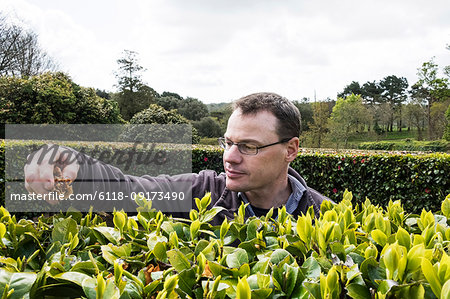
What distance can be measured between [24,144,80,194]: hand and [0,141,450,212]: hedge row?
6060 mm

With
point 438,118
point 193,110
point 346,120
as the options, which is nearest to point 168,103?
point 193,110

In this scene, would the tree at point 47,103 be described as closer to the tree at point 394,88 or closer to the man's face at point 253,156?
the man's face at point 253,156

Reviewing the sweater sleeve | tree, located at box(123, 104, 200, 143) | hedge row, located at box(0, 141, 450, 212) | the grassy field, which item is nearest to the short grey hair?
the sweater sleeve

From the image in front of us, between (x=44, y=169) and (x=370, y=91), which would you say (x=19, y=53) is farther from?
(x=370, y=91)

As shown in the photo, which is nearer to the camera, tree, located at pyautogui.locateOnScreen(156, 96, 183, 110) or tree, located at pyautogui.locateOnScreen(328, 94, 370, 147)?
tree, located at pyautogui.locateOnScreen(328, 94, 370, 147)

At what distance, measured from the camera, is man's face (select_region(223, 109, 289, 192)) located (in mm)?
2455

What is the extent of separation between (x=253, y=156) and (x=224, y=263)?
1522 mm

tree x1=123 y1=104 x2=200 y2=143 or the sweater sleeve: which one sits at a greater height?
tree x1=123 y1=104 x2=200 y2=143

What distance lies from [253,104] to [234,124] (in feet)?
0.62

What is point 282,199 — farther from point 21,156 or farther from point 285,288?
point 21,156

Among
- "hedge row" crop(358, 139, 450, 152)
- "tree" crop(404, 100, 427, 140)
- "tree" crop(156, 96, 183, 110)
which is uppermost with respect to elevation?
"tree" crop(156, 96, 183, 110)

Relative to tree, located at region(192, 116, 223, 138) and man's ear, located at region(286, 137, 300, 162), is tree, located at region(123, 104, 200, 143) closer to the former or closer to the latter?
man's ear, located at region(286, 137, 300, 162)

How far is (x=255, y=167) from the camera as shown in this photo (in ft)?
8.24

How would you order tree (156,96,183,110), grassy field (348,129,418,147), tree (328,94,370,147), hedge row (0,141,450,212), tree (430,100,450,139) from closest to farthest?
hedge row (0,141,450,212) < tree (328,94,370,147) < tree (430,100,450,139) < tree (156,96,183,110) < grassy field (348,129,418,147)
